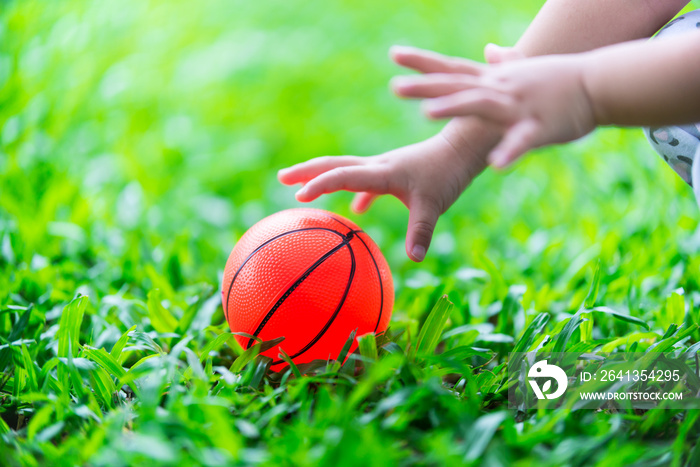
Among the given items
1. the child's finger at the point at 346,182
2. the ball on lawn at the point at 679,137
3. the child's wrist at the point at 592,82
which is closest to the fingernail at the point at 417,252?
the child's finger at the point at 346,182

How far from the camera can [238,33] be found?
736 centimetres

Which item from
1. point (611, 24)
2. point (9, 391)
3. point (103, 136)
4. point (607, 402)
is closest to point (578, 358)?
point (607, 402)

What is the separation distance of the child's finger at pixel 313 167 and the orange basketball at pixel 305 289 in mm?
214

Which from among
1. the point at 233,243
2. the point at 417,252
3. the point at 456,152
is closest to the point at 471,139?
the point at 456,152

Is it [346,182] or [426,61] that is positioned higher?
[426,61]

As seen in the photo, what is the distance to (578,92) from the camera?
175 centimetres

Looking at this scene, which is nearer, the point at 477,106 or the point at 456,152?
the point at 477,106

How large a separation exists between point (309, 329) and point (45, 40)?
4339 millimetres

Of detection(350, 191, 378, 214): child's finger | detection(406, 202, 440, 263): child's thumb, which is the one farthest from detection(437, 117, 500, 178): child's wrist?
detection(350, 191, 378, 214): child's finger

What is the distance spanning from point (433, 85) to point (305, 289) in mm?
893

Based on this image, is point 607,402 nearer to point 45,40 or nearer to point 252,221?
point 252,221

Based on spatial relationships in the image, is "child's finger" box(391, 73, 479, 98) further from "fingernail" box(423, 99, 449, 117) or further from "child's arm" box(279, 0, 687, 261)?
"child's arm" box(279, 0, 687, 261)

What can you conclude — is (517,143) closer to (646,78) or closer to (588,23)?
(646,78)

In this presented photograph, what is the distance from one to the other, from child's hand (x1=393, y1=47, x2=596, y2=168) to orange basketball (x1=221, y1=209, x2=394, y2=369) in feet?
2.54
